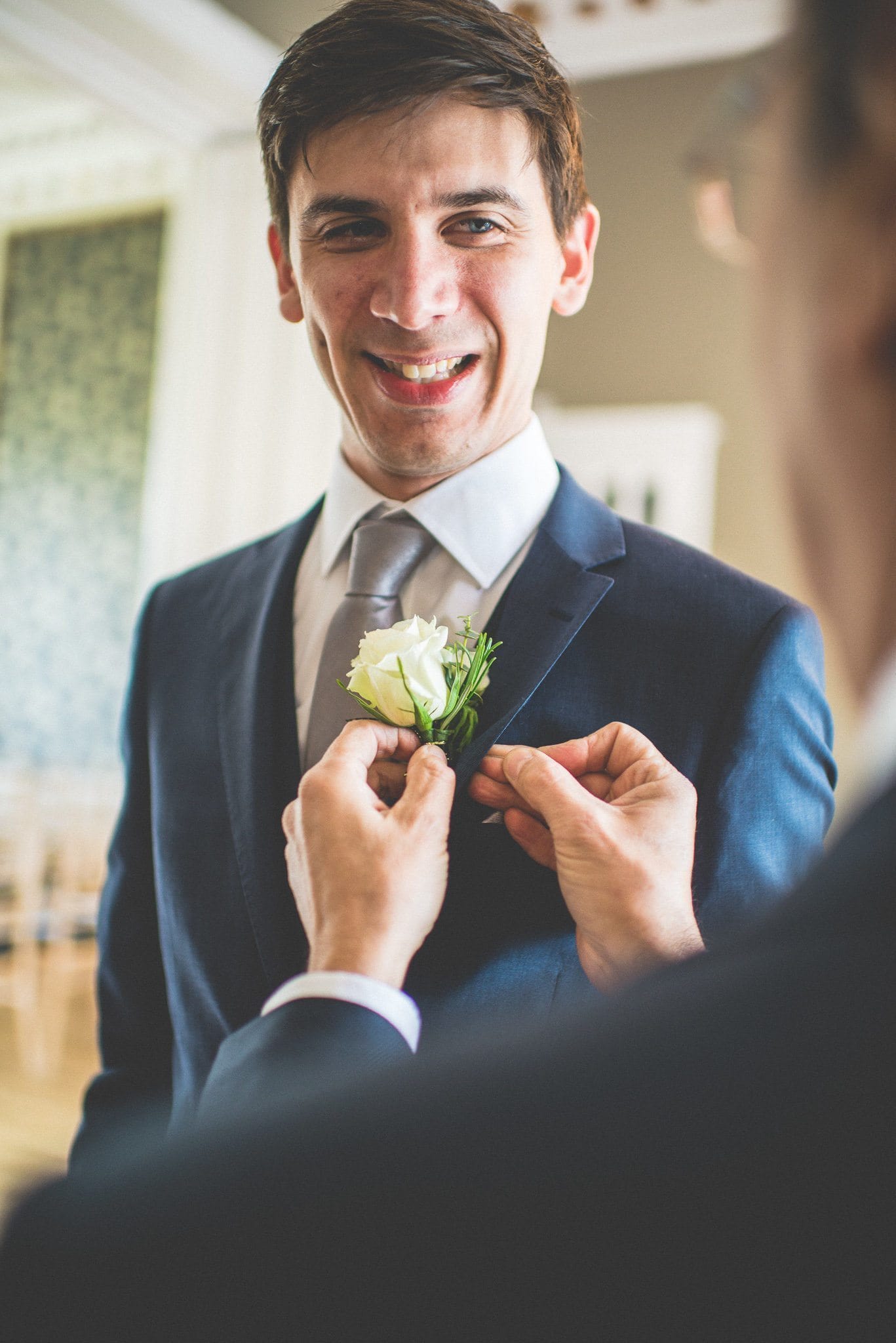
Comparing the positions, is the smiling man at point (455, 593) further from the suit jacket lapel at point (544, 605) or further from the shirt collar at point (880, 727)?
the shirt collar at point (880, 727)

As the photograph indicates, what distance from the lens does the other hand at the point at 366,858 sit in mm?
769

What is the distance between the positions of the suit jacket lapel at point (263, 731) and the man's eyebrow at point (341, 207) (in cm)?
39

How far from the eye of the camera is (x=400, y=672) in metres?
0.97

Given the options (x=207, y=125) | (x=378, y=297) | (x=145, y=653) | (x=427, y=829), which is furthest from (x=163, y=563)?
(x=427, y=829)

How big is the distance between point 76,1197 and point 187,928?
2.67 feet

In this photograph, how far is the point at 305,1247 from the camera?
0.39 m

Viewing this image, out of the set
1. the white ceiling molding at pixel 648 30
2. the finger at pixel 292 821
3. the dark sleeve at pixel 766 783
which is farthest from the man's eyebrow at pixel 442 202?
the white ceiling molding at pixel 648 30

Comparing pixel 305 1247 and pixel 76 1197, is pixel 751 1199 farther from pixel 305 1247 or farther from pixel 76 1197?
pixel 76 1197

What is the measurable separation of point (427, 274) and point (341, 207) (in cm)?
12

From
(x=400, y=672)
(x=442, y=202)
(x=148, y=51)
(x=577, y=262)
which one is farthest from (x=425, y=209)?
(x=148, y=51)

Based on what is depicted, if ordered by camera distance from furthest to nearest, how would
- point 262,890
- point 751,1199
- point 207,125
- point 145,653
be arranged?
point 207,125 < point 145,653 < point 262,890 < point 751,1199

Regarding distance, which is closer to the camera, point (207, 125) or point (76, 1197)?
point (76, 1197)

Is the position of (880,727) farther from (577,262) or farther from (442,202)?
(577,262)

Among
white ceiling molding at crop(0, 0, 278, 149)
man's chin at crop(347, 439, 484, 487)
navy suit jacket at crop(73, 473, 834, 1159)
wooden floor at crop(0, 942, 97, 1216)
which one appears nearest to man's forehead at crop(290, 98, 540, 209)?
man's chin at crop(347, 439, 484, 487)
